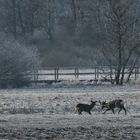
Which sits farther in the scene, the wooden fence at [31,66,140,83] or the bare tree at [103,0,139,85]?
the wooden fence at [31,66,140,83]

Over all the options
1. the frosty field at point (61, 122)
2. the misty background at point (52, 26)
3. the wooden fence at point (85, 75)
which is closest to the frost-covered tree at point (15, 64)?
the wooden fence at point (85, 75)

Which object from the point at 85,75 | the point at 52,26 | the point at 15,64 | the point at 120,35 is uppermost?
the point at 52,26

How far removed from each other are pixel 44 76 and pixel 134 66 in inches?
327

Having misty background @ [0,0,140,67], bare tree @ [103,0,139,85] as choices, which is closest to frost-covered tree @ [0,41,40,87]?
bare tree @ [103,0,139,85]

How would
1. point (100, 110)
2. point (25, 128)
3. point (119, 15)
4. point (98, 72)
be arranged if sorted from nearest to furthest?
point (25, 128)
point (100, 110)
point (119, 15)
point (98, 72)

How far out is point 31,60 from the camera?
48.1 meters

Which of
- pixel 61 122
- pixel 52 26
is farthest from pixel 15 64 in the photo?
pixel 52 26

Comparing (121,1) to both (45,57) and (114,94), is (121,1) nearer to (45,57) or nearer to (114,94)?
(114,94)

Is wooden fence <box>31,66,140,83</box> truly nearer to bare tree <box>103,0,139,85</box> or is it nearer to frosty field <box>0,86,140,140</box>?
bare tree <box>103,0,139,85</box>

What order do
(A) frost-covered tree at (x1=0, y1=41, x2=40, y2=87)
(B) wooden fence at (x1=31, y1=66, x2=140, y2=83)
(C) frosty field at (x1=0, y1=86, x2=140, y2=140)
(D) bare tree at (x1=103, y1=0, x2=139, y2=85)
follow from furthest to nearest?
(B) wooden fence at (x1=31, y1=66, x2=140, y2=83)
(D) bare tree at (x1=103, y1=0, x2=139, y2=85)
(A) frost-covered tree at (x1=0, y1=41, x2=40, y2=87)
(C) frosty field at (x1=0, y1=86, x2=140, y2=140)

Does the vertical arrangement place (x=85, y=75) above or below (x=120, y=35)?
below

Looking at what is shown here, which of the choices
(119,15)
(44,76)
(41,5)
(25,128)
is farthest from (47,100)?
(41,5)

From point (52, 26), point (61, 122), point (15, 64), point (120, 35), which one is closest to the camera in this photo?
point (61, 122)

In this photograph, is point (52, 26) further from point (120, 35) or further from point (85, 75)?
point (120, 35)
